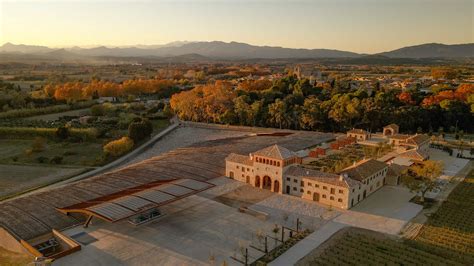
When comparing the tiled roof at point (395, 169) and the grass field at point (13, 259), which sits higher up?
the tiled roof at point (395, 169)

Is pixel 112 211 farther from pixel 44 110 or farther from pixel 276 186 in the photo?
pixel 44 110

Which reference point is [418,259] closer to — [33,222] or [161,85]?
[33,222]

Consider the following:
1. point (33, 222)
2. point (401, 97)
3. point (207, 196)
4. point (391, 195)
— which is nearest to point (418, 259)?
point (391, 195)

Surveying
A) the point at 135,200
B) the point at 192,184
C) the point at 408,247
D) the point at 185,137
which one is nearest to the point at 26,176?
the point at 135,200

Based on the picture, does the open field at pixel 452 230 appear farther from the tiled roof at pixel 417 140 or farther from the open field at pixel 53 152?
the open field at pixel 53 152

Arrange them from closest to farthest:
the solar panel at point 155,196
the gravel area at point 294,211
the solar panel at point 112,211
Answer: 1. the solar panel at point 112,211
2. the solar panel at point 155,196
3. the gravel area at point 294,211

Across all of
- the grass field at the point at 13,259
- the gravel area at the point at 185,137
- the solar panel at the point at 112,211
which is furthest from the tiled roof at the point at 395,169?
the grass field at the point at 13,259
